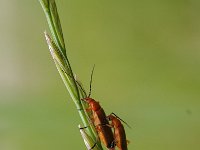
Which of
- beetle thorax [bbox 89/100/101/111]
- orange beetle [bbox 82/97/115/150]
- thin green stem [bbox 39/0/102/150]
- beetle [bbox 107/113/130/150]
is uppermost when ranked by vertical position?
thin green stem [bbox 39/0/102/150]

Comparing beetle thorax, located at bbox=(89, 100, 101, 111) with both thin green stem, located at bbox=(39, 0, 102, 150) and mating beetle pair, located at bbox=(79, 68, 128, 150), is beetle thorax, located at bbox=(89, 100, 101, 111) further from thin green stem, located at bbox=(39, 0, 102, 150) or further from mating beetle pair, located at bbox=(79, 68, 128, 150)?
thin green stem, located at bbox=(39, 0, 102, 150)

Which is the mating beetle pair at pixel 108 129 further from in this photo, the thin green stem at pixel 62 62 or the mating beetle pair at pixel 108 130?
the thin green stem at pixel 62 62

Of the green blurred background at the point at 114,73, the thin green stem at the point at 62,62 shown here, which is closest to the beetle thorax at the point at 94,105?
the thin green stem at the point at 62,62

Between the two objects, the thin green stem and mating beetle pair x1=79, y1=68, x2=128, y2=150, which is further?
mating beetle pair x1=79, y1=68, x2=128, y2=150

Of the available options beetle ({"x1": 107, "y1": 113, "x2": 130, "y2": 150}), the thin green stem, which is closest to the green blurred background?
beetle ({"x1": 107, "y1": 113, "x2": 130, "y2": 150})

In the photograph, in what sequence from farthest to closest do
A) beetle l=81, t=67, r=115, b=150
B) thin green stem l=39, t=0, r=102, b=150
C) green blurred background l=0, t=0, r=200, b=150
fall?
green blurred background l=0, t=0, r=200, b=150 → beetle l=81, t=67, r=115, b=150 → thin green stem l=39, t=0, r=102, b=150

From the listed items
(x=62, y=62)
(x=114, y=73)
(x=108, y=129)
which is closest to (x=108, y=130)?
(x=108, y=129)

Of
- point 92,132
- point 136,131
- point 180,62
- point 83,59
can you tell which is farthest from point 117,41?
point 92,132

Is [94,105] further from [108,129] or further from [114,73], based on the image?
[114,73]

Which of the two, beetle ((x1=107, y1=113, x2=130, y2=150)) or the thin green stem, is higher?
the thin green stem
